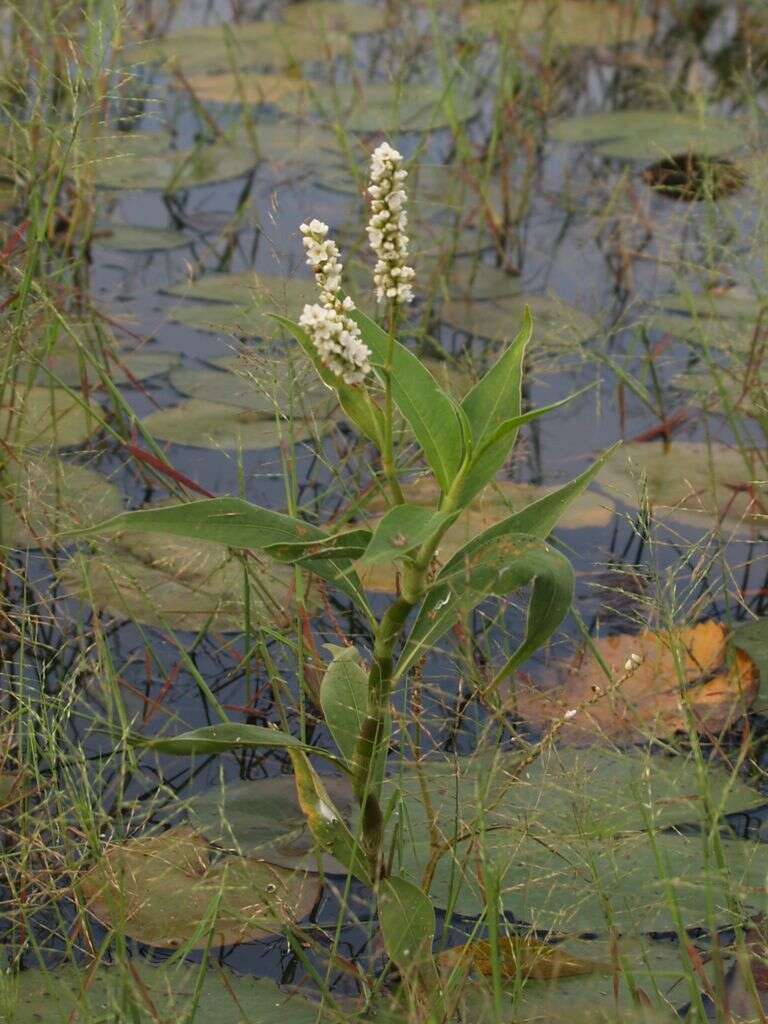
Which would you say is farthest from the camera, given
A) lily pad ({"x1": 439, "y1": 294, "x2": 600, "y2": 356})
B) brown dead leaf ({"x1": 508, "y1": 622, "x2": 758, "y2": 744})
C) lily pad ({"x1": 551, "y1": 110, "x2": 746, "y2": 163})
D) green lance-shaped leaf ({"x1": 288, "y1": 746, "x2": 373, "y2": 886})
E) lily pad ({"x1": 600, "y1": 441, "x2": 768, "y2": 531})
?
lily pad ({"x1": 551, "y1": 110, "x2": 746, "y2": 163})

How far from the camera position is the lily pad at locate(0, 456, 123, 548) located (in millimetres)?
1539

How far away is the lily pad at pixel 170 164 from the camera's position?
282cm

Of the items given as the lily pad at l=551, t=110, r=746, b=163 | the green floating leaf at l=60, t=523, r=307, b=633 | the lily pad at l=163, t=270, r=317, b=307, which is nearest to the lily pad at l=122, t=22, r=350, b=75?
the lily pad at l=551, t=110, r=746, b=163

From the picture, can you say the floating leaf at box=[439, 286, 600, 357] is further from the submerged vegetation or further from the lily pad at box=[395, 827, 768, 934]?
the lily pad at box=[395, 827, 768, 934]

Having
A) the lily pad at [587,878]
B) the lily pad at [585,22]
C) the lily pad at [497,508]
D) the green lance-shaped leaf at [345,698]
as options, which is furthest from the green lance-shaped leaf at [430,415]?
the lily pad at [585,22]

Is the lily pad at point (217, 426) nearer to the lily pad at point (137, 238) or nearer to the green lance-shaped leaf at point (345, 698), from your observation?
the lily pad at point (137, 238)

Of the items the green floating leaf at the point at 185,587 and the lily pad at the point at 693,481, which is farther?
the lily pad at the point at 693,481

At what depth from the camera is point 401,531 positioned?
39.4 inches

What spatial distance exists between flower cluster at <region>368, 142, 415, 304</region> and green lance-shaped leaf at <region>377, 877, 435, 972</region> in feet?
1.54

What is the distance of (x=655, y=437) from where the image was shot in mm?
2148

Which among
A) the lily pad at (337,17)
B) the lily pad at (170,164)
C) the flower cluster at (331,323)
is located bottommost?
the lily pad at (170,164)

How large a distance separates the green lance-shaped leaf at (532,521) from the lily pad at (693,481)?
0.71 m

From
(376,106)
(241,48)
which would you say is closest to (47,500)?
(376,106)

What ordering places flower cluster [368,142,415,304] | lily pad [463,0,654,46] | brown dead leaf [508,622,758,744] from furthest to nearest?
lily pad [463,0,654,46], brown dead leaf [508,622,758,744], flower cluster [368,142,415,304]
